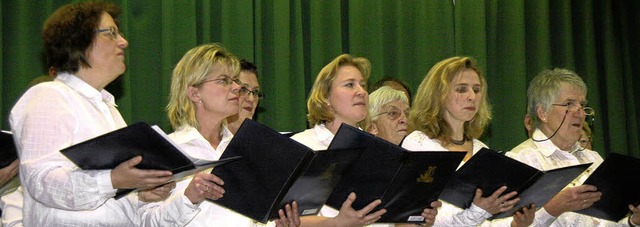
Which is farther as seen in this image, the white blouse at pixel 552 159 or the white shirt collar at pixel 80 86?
the white blouse at pixel 552 159

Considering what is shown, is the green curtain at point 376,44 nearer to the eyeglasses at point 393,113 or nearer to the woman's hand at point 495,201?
the eyeglasses at point 393,113

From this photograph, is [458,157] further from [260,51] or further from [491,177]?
[260,51]

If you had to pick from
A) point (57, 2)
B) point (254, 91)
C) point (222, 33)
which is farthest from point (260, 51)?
point (57, 2)

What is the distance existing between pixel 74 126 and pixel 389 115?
2.26 meters

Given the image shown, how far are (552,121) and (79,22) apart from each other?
2661 millimetres

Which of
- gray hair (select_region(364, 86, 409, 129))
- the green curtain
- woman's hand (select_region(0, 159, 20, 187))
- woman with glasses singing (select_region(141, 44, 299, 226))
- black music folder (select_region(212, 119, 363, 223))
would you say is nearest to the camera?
black music folder (select_region(212, 119, 363, 223))

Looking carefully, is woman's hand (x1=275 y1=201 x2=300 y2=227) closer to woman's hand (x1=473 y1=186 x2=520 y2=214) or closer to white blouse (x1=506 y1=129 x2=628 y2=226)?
woman's hand (x1=473 y1=186 x2=520 y2=214)

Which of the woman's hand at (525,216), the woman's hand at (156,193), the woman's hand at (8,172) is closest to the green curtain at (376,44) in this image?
the woman's hand at (8,172)

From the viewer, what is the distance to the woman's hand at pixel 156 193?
3.08m

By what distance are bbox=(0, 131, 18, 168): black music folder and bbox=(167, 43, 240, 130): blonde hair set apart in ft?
2.18

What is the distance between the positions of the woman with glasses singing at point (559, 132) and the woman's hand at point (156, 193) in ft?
6.78

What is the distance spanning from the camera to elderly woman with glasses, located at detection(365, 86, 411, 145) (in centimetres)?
480

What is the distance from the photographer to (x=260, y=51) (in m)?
5.50

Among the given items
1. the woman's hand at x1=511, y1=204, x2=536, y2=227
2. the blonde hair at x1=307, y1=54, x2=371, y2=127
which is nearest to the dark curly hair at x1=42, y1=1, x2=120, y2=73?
the blonde hair at x1=307, y1=54, x2=371, y2=127
